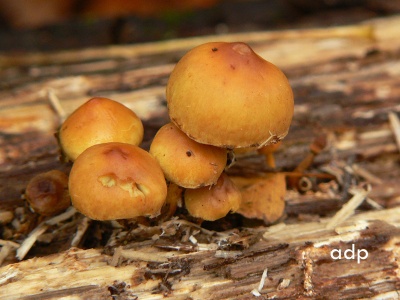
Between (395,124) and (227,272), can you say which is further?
(395,124)

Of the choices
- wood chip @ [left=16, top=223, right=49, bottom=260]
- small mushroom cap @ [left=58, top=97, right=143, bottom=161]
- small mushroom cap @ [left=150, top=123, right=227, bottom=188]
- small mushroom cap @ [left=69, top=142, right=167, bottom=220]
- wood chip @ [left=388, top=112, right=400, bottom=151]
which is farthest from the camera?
wood chip @ [left=388, top=112, right=400, bottom=151]

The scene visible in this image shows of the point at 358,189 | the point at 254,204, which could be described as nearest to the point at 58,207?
the point at 254,204

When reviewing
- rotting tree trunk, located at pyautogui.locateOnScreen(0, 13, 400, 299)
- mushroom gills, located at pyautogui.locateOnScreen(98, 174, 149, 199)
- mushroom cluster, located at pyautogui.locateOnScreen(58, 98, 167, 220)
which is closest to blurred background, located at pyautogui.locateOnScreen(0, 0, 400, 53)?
rotting tree trunk, located at pyautogui.locateOnScreen(0, 13, 400, 299)

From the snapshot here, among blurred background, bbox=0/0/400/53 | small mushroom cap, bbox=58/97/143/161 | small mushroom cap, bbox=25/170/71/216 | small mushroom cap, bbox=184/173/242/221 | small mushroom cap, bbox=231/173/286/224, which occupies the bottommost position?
small mushroom cap, bbox=231/173/286/224

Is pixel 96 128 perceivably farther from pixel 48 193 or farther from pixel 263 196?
pixel 263 196

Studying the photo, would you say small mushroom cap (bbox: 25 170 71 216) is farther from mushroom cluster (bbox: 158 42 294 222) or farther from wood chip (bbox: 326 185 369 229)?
wood chip (bbox: 326 185 369 229)

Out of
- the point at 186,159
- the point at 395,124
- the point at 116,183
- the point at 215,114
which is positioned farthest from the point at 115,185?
the point at 395,124

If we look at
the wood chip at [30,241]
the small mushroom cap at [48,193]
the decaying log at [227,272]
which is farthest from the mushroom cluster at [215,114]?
the wood chip at [30,241]
